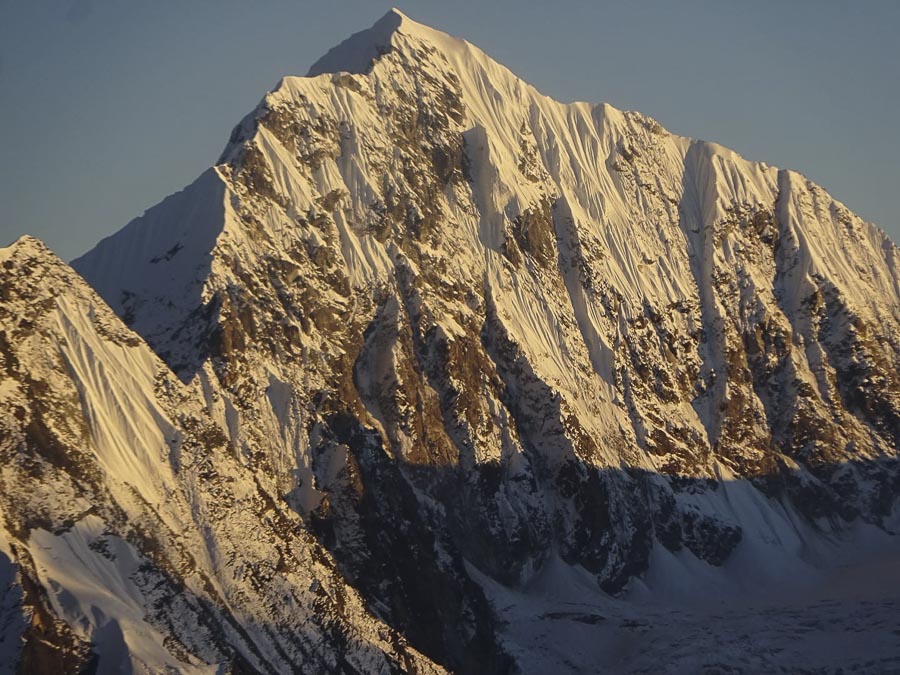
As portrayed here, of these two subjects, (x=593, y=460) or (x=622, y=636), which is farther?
(x=593, y=460)

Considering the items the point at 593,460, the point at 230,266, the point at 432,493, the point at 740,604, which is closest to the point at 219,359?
the point at 230,266

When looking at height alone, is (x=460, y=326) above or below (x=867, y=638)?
above

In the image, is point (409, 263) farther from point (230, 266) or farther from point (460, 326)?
point (230, 266)

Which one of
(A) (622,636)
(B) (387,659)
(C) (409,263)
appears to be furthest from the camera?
(C) (409,263)

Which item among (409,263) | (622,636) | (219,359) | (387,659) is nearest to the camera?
(387,659)

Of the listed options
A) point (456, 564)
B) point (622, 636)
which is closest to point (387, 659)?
point (456, 564)

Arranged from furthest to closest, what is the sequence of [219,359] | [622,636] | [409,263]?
[409,263], [622,636], [219,359]

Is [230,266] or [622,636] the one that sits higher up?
[230,266]

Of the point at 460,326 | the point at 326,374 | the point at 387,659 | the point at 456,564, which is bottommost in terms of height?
the point at 387,659

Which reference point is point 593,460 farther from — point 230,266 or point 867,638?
point 230,266
